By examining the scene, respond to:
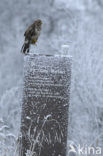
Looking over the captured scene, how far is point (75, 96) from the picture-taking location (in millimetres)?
10086

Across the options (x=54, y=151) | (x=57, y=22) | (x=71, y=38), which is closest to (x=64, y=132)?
(x=54, y=151)

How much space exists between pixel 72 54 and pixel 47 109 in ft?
16.9

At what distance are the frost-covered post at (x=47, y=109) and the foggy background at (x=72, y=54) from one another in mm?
2093

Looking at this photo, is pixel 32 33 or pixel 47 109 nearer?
pixel 47 109

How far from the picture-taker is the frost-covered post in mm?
4910

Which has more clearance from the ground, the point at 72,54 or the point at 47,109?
the point at 72,54

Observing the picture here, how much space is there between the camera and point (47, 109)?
4910 millimetres

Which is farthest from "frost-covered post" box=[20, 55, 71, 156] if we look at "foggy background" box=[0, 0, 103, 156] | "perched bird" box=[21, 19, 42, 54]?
"foggy background" box=[0, 0, 103, 156]

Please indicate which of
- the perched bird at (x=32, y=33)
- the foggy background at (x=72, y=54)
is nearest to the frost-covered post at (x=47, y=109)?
the perched bird at (x=32, y=33)

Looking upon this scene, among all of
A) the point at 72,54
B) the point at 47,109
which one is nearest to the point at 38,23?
the point at 47,109

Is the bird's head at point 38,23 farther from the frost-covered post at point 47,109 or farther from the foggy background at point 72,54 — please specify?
the foggy background at point 72,54

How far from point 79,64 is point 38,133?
491cm

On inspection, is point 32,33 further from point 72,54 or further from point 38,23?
point 72,54

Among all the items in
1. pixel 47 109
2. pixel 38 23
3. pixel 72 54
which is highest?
pixel 38 23
